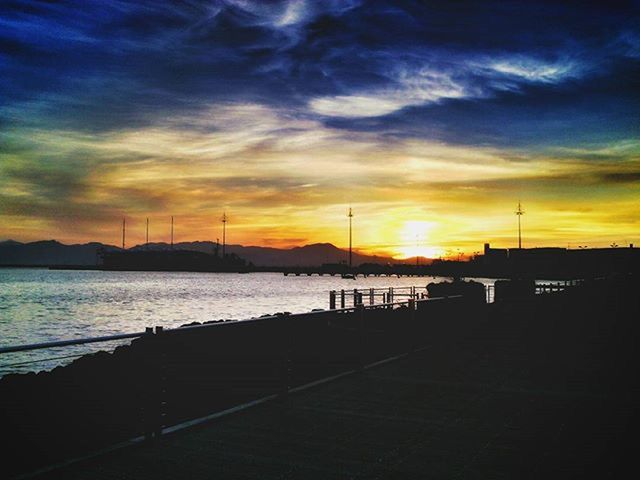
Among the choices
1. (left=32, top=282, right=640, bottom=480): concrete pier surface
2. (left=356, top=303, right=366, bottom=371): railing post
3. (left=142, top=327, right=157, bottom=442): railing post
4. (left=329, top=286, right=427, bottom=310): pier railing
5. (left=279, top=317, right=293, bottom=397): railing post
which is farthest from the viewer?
(left=329, top=286, right=427, bottom=310): pier railing

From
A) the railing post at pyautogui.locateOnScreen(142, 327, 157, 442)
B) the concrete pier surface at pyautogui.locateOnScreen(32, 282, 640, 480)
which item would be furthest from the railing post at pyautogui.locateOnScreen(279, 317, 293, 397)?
the railing post at pyautogui.locateOnScreen(142, 327, 157, 442)

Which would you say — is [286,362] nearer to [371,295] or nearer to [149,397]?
[149,397]

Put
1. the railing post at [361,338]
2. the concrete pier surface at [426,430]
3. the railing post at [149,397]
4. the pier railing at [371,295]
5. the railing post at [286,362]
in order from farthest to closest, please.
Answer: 1. the pier railing at [371,295]
2. the railing post at [361,338]
3. the railing post at [286,362]
4. the railing post at [149,397]
5. the concrete pier surface at [426,430]

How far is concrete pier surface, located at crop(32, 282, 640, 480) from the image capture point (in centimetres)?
505

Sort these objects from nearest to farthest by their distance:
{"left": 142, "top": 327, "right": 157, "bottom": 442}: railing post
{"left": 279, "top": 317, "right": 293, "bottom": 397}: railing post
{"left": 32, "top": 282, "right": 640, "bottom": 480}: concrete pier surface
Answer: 1. {"left": 32, "top": 282, "right": 640, "bottom": 480}: concrete pier surface
2. {"left": 142, "top": 327, "right": 157, "bottom": 442}: railing post
3. {"left": 279, "top": 317, "right": 293, "bottom": 397}: railing post

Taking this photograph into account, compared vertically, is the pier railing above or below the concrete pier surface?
above

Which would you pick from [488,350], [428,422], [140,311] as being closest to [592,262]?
[140,311]

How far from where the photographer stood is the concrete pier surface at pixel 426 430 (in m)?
5.05

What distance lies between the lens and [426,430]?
6242 mm

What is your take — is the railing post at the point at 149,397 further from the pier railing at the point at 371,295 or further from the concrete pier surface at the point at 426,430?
the pier railing at the point at 371,295

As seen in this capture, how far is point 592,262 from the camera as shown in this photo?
110 metres

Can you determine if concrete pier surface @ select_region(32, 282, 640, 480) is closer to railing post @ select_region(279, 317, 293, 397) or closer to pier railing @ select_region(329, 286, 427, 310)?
railing post @ select_region(279, 317, 293, 397)

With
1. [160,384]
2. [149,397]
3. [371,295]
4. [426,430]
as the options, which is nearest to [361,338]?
[426,430]

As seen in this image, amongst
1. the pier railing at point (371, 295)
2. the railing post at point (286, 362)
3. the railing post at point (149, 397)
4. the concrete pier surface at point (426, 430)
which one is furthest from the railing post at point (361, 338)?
the pier railing at point (371, 295)
